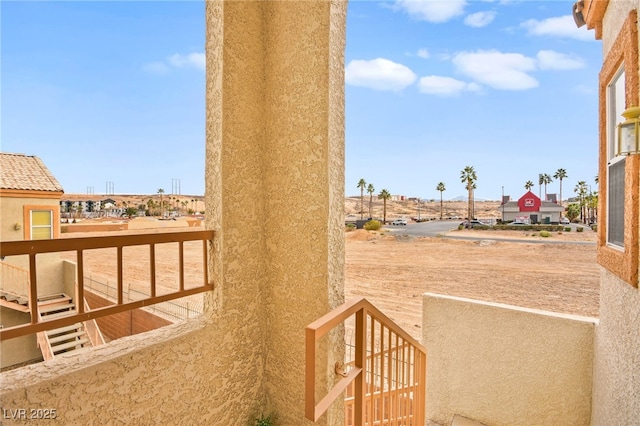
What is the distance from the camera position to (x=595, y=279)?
35.2 feet

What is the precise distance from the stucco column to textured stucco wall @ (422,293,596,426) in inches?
80.7

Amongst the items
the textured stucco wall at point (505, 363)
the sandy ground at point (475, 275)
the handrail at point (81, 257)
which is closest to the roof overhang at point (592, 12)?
the textured stucco wall at point (505, 363)

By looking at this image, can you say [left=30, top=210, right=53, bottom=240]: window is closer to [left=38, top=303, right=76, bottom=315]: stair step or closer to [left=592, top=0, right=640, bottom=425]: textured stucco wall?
[left=38, top=303, right=76, bottom=315]: stair step

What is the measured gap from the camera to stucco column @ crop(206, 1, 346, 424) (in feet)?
5.24

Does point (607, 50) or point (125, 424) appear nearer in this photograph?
point (125, 424)

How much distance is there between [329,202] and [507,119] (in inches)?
1113

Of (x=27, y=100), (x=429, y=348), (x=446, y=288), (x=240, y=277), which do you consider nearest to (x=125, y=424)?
(x=240, y=277)

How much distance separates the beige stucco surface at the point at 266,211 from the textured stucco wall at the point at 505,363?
199cm

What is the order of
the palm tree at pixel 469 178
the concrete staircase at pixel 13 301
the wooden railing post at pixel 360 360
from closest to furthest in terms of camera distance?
1. the wooden railing post at pixel 360 360
2. the concrete staircase at pixel 13 301
3. the palm tree at pixel 469 178

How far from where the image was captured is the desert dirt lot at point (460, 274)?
892cm

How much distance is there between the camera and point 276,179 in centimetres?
176

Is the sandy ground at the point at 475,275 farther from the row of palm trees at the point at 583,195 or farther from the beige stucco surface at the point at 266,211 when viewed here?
the row of palm trees at the point at 583,195

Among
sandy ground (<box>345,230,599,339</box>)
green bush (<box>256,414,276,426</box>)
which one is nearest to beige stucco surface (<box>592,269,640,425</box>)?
green bush (<box>256,414,276,426</box>)

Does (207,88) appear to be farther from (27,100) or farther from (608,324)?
(608,324)
